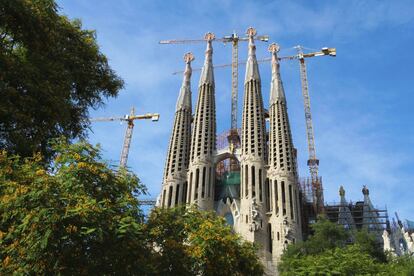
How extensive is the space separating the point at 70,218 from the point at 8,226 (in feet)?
4.96

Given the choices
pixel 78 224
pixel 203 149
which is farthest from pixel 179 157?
pixel 78 224

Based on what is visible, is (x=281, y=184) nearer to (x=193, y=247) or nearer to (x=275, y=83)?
(x=275, y=83)

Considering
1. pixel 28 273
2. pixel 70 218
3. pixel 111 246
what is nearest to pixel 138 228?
pixel 111 246

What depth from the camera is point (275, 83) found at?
168 feet

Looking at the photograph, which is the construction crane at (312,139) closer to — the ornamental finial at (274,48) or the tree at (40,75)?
the ornamental finial at (274,48)

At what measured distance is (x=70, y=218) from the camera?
8.66 meters

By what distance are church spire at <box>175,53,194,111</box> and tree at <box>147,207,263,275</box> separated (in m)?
39.2

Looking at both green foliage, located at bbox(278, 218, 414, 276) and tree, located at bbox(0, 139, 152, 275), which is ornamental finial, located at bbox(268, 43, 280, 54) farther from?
tree, located at bbox(0, 139, 152, 275)

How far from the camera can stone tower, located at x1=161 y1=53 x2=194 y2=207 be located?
44.9m

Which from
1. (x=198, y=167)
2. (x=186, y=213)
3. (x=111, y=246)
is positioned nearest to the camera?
(x=111, y=246)

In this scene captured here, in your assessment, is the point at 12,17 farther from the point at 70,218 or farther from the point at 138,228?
the point at 138,228

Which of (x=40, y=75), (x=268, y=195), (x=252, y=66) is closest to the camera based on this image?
(x=40, y=75)

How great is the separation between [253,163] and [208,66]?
55.2ft

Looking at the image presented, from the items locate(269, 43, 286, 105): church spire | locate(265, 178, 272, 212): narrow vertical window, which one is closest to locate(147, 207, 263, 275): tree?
locate(265, 178, 272, 212): narrow vertical window
